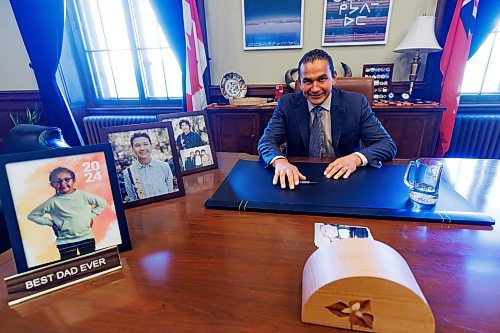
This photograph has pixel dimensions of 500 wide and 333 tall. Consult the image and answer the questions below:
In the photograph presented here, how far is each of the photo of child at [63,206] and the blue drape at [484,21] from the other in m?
3.21

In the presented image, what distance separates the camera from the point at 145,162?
864 millimetres

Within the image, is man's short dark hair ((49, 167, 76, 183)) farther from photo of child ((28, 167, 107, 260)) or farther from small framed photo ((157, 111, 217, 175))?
small framed photo ((157, 111, 217, 175))

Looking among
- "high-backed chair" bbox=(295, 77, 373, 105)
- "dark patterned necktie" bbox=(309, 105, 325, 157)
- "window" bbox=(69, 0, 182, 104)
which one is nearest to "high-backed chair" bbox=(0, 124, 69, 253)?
"dark patterned necktie" bbox=(309, 105, 325, 157)

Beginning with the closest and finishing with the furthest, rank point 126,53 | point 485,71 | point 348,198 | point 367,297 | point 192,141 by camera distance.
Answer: point 367,297 < point 348,198 < point 192,141 < point 485,71 < point 126,53

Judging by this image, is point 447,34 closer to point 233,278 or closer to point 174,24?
point 174,24

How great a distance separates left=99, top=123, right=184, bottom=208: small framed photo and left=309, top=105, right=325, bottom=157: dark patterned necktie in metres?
0.92

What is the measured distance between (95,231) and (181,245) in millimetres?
198

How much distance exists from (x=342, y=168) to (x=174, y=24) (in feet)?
8.24

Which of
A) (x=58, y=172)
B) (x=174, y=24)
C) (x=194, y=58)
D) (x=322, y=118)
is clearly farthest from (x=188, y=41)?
(x=58, y=172)

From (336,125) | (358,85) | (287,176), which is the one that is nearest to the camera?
(287,176)

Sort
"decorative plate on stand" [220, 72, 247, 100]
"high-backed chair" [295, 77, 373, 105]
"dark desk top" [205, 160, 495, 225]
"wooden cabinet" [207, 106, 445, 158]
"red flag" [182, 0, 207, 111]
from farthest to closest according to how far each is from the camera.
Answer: "decorative plate on stand" [220, 72, 247, 100], "red flag" [182, 0, 207, 111], "wooden cabinet" [207, 106, 445, 158], "high-backed chair" [295, 77, 373, 105], "dark desk top" [205, 160, 495, 225]

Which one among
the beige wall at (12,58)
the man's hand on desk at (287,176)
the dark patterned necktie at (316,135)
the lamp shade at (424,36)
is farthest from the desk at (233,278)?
the beige wall at (12,58)

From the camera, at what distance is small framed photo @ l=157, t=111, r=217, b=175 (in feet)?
3.61

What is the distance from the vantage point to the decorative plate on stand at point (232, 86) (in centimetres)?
283
